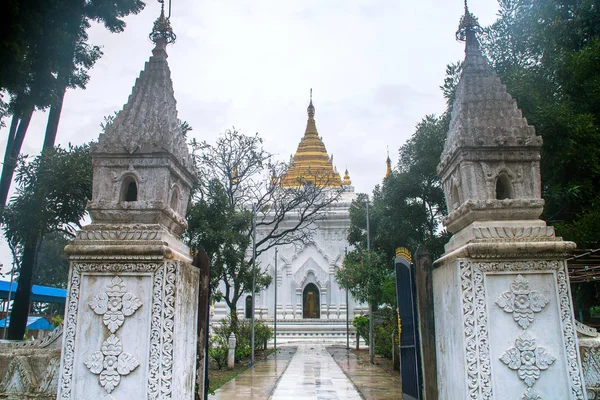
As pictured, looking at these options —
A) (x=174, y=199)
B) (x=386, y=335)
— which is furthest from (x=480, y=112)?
(x=386, y=335)

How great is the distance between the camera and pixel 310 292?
34875mm

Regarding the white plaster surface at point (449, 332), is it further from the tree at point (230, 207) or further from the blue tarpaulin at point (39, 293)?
the blue tarpaulin at point (39, 293)

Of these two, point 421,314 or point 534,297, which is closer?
point 534,297

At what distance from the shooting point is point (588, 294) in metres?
12.5

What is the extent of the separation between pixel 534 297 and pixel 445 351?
40.7 inches

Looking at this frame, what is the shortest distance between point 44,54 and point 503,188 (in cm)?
913

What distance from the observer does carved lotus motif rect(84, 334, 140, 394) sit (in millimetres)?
4734

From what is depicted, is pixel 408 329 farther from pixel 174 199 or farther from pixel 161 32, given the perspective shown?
pixel 161 32

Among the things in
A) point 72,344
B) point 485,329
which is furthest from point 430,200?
point 72,344

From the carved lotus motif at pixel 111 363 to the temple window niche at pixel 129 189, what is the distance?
1.45 metres

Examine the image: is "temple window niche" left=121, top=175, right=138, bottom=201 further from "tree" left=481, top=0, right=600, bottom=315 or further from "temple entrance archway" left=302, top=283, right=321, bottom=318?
"temple entrance archway" left=302, top=283, right=321, bottom=318

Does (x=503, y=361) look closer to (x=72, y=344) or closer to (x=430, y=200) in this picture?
(x=72, y=344)

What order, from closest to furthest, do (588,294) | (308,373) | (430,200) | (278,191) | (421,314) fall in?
1. (421,314)
2. (588,294)
3. (308,373)
4. (430,200)
5. (278,191)

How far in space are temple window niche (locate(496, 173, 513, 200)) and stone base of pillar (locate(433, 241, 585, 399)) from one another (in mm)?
680
